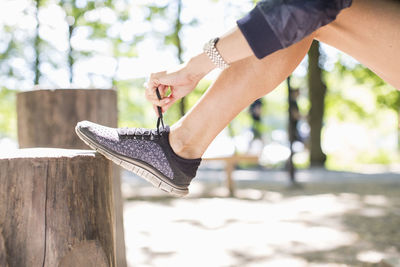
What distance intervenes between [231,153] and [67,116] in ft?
15.4

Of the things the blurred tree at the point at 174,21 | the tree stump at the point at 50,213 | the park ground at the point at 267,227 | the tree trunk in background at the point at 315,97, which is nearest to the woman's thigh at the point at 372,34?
the tree stump at the point at 50,213

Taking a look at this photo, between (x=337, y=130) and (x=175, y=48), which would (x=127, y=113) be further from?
(x=337, y=130)

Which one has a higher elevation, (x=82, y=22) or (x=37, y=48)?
(x=82, y=22)

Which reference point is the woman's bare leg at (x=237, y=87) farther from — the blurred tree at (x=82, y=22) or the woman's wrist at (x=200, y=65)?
the blurred tree at (x=82, y=22)

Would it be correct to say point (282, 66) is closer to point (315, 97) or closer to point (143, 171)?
point (143, 171)

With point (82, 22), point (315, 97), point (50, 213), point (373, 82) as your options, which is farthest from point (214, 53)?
point (82, 22)

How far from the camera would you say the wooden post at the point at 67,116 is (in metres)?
2.39

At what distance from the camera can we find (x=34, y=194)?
1.33m

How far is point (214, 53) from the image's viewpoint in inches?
50.2

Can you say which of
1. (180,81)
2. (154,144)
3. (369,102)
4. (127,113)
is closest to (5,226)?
(154,144)

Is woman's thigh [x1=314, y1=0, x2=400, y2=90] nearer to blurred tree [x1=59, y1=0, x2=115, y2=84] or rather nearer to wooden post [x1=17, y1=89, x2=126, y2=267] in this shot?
wooden post [x1=17, y1=89, x2=126, y2=267]

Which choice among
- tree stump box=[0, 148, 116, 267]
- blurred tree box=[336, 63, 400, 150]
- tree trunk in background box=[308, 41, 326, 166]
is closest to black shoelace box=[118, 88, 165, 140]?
tree stump box=[0, 148, 116, 267]

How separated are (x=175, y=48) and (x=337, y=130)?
11553mm

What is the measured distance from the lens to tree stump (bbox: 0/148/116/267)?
1.30 m
